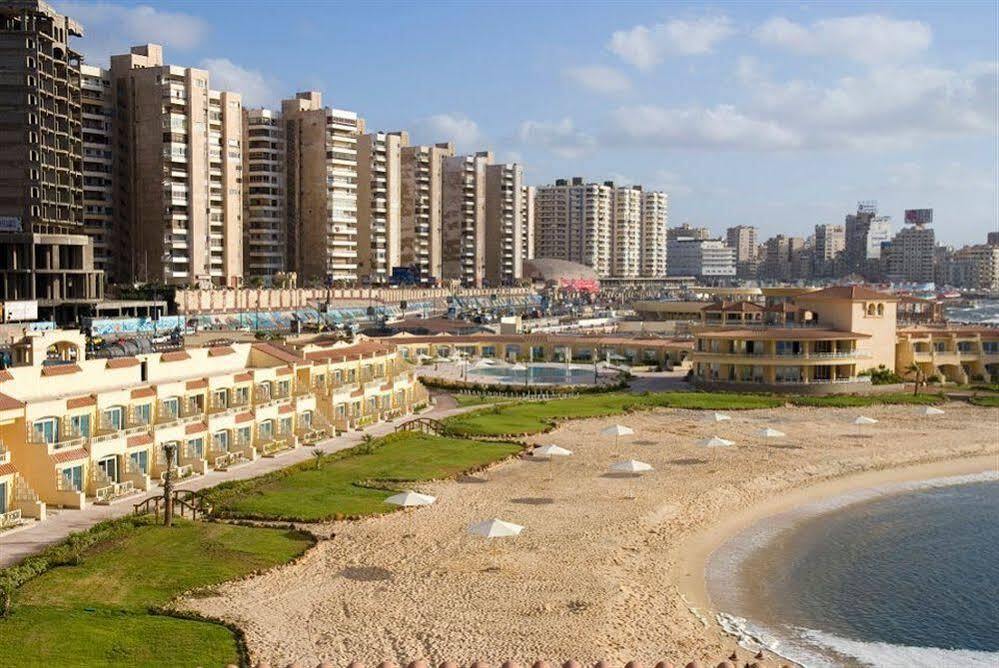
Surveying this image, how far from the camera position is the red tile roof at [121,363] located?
46.1 metres

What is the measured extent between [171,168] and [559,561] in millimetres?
101809

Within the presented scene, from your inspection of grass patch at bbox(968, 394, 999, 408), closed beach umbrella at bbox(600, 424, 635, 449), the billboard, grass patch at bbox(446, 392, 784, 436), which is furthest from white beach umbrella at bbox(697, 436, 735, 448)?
the billboard

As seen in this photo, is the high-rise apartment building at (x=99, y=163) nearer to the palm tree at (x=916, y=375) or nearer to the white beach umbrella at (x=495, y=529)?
the palm tree at (x=916, y=375)

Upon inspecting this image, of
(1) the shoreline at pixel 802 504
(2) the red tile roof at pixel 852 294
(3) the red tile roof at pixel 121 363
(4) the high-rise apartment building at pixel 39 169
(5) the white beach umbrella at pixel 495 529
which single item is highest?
(4) the high-rise apartment building at pixel 39 169

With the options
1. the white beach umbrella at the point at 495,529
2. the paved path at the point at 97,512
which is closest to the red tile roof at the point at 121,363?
the paved path at the point at 97,512

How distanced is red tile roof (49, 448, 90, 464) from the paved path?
6.05 ft

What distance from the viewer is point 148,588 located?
29547 mm

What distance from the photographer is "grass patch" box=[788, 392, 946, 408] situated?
75.8 m

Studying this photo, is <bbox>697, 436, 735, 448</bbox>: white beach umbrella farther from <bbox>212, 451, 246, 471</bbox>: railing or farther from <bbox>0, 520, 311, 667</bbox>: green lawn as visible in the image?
<bbox>0, 520, 311, 667</bbox>: green lawn

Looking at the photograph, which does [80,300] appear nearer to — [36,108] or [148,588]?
[36,108]

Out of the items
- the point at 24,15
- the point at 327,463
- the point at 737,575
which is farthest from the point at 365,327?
the point at 737,575

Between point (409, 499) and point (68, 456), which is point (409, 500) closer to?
point (409, 499)

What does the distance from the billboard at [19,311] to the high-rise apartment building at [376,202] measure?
8160 centimetres

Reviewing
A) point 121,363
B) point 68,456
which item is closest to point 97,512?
point 68,456
